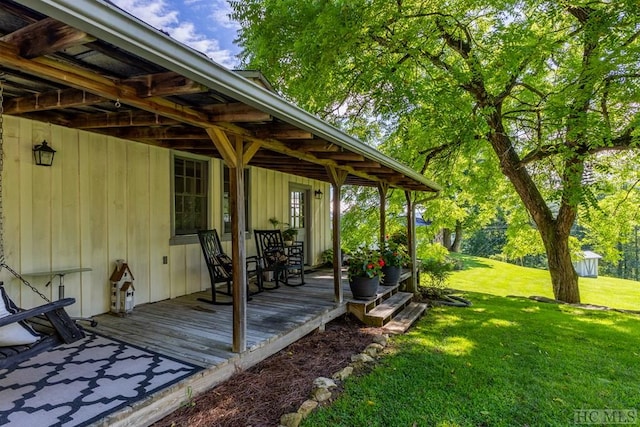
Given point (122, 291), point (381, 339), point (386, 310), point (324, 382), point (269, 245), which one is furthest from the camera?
point (269, 245)

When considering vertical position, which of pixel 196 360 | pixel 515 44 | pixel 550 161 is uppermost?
pixel 515 44

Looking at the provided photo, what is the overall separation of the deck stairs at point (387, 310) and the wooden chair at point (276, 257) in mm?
1203

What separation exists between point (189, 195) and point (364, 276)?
281 cm

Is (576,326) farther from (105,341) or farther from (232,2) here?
(232,2)

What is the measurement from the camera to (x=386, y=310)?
5.14m

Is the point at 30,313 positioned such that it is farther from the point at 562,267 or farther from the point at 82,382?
the point at 562,267

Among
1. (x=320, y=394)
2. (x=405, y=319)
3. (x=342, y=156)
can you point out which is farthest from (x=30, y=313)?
Answer: (x=405, y=319)

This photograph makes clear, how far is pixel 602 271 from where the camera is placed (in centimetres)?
2789

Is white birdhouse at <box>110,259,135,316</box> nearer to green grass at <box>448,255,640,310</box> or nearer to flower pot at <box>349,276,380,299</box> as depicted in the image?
flower pot at <box>349,276,380,299</box>

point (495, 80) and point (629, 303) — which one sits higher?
point (495, 80)

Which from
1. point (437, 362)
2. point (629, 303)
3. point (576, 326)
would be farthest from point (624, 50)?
point (629, 303)

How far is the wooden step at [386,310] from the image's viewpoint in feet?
15.7

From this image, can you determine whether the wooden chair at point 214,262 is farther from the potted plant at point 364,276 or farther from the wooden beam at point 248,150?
the wooden beam at point 248,150

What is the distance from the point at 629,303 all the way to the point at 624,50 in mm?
9191
